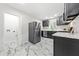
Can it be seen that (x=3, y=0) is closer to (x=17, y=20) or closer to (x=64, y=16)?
(x=17, y=20)

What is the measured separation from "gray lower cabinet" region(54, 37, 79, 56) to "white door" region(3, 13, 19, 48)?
29.8 inches

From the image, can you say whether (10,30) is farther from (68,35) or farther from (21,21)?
(68,35)

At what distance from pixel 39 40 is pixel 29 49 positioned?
0.25m

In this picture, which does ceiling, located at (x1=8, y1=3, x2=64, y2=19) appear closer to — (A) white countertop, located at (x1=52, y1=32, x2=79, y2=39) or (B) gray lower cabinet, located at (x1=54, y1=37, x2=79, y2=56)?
(A) white countertop, located at (x1=52, y1=32, x2=79, y2=39)

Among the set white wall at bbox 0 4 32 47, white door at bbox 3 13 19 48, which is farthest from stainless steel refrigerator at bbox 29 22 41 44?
white door at bbox 3 13 19 48

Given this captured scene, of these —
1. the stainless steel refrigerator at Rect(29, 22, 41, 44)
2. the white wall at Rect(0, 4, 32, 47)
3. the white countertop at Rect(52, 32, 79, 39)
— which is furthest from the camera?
the stainless steel refrigerator at Rect(29, 22, 41, 44)

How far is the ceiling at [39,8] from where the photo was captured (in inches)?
51.4

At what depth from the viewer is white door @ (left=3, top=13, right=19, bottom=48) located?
132 cm

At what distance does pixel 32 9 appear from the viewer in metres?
1.35

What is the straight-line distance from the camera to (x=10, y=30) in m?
1.36

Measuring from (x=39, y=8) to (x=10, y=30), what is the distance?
0.68 m

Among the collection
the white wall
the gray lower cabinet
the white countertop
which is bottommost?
the gray lower cabinet

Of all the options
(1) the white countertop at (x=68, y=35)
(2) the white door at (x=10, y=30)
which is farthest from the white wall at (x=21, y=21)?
(1) the white countertop at (x=68, y=35)

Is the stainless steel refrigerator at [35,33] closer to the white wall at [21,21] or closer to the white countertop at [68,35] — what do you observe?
the white wall at [21,21]
